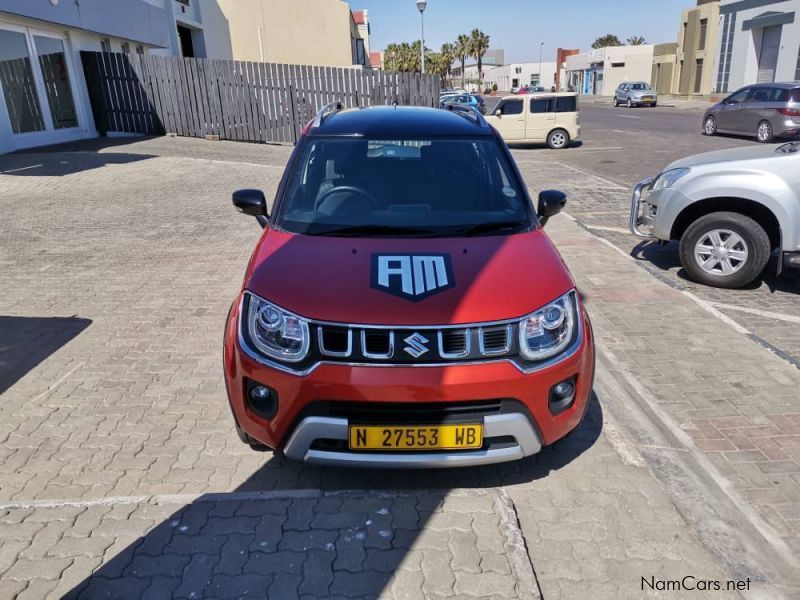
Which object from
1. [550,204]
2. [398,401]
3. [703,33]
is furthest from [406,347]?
[703,33]

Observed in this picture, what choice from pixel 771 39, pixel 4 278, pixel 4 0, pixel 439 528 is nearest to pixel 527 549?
pixel 439 528

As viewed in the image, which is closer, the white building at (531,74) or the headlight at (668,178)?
the headlight at (668,178)

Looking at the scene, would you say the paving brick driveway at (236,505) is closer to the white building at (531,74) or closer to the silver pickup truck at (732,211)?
the silver pickup truck at (732,211)

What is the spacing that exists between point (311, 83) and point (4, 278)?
13207 mm

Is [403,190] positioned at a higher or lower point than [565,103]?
lower

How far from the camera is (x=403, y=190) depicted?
3922 millimetres

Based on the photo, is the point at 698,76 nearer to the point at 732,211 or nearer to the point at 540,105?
the point at 540,105

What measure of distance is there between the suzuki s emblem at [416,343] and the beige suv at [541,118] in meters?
18.3

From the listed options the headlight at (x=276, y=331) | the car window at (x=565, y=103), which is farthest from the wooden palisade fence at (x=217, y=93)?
the headlight at (x=276, y=331)

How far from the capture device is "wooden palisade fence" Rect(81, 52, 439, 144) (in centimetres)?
1742

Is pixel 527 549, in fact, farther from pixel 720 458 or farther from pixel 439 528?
pixel 720 458

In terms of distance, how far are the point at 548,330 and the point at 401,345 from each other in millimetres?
746

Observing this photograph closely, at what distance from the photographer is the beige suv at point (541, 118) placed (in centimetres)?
2006

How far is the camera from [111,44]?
19.2 metres
